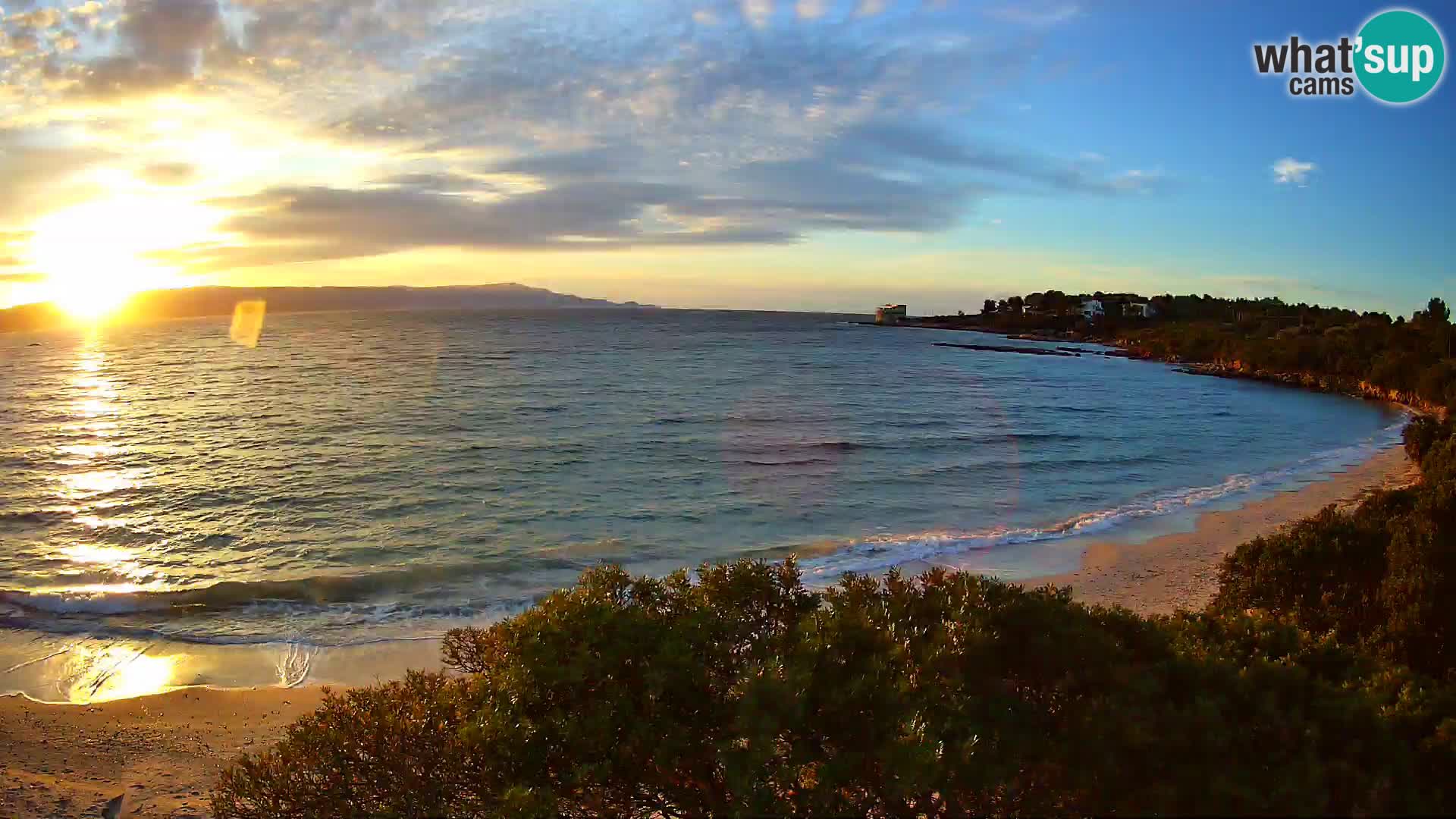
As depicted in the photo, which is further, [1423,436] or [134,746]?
[1423,436]

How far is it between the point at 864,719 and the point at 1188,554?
13.3m

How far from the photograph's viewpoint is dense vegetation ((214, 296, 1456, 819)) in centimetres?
372

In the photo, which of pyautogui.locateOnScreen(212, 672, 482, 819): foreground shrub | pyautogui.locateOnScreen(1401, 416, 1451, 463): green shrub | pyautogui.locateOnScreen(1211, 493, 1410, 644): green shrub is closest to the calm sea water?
pyautogui.locateOnScreen(1401, 416, 1451, 463): green shrub

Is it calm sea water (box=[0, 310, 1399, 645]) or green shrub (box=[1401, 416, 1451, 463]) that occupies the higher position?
green shrub (box=[1401, 416, 1451, 463])

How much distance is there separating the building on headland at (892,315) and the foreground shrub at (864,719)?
7120 inches

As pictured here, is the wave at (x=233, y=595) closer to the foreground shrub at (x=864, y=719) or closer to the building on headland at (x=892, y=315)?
the foreground shrub at (x=864, y=719)

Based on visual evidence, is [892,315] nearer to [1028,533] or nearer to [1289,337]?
[1289,337]

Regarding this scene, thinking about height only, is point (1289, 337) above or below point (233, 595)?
above

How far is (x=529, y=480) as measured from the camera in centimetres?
2141

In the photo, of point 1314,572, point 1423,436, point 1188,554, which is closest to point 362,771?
point 1314,572

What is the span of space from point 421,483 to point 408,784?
17.5 m

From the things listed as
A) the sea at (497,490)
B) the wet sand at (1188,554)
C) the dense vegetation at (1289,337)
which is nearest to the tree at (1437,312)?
the dense vegetation at (1289,337)

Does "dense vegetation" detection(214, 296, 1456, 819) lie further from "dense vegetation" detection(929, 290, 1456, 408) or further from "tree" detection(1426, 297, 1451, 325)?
"tree" detection(1426, 297, 1451, 325)

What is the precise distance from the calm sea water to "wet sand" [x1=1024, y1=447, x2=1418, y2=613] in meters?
0.87
